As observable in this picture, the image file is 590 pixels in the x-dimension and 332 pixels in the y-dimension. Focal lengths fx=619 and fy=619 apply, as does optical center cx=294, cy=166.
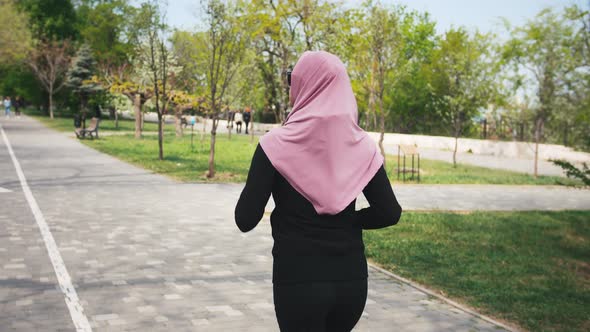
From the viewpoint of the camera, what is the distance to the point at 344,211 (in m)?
2.55

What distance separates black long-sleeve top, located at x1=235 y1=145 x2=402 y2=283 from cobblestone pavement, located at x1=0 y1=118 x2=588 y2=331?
2.63m

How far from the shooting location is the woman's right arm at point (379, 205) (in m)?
2.59

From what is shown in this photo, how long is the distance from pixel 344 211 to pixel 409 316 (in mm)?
3230

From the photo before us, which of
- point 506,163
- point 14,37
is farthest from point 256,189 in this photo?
point 14,37

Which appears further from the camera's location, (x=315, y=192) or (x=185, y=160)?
(x=185, y=160)

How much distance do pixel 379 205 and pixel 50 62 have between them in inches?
2096

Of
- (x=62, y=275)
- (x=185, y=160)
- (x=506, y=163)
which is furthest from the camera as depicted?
(x=506, y=163)

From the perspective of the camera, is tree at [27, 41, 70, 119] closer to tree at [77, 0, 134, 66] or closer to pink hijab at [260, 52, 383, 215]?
tree at [77, 0, 134, 66]

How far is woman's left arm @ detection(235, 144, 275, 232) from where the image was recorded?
247 cm

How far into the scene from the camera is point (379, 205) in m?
2.63

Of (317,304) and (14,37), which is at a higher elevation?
(14,37)

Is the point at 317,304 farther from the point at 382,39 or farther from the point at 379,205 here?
the point at 382,39

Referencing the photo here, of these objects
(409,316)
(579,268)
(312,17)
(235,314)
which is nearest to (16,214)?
(235,314)

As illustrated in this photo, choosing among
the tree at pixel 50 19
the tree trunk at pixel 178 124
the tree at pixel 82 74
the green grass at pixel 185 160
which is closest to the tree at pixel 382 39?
the green grass at pixel 185 160
